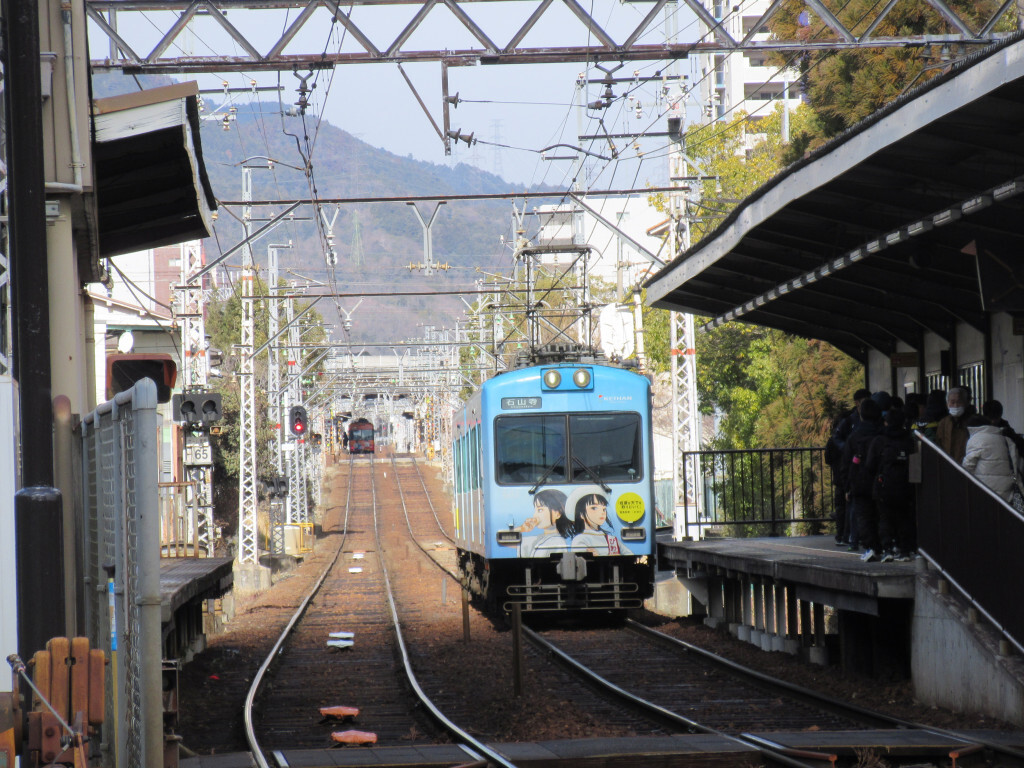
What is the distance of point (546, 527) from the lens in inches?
594

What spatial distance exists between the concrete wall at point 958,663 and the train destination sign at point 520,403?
253 inches

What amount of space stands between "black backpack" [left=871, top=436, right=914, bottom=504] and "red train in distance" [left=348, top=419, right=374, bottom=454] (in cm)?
8093

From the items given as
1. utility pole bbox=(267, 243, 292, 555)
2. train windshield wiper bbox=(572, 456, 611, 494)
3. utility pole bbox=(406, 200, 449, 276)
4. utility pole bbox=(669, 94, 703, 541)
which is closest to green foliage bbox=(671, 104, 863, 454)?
utility pole bbox=(669, 94, 703, 541)

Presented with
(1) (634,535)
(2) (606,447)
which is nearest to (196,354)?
(2) (606,447)

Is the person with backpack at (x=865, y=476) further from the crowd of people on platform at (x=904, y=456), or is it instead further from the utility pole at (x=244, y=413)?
the utility pole at (x=244, y=413)

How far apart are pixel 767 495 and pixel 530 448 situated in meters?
13.6

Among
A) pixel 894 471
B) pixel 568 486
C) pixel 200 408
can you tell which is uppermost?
pixel 200 408

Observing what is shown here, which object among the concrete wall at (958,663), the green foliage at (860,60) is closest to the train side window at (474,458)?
the green foliage at (860,60)

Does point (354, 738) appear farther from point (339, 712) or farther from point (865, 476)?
point (865, 476)

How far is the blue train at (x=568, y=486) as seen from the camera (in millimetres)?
15062

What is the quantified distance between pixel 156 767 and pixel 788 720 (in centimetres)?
475

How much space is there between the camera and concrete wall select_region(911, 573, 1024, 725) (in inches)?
311

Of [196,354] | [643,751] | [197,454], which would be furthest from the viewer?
[196,354]

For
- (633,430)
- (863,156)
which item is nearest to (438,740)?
(863,156)
